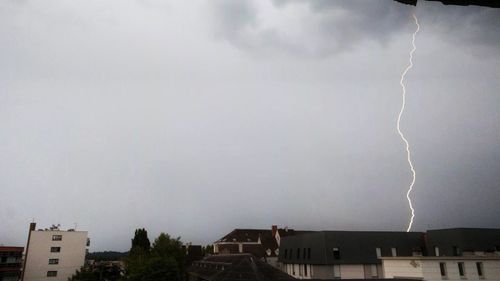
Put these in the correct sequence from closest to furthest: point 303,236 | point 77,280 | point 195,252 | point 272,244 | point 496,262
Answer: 1. point 496,262
2. point 77,280
3. point 303,236
4. point 272,244
5. point 195,252

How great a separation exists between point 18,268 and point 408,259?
69.2 metres

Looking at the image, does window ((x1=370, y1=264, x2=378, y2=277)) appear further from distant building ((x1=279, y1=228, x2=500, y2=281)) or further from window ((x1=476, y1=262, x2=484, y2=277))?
window ((x1=476, y1=262, x2=484, y2=277))

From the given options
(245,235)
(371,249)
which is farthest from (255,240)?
(371,249)

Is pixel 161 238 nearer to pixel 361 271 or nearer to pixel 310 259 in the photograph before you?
pixel 310 259

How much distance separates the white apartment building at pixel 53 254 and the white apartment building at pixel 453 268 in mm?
58113

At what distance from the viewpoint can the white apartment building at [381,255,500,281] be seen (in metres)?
31.2

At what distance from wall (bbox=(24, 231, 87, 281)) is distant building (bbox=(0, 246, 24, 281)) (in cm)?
417

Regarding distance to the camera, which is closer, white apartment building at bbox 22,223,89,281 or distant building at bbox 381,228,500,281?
distant building at bbox 381,228,500,281

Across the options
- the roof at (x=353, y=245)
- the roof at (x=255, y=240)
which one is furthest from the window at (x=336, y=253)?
the roof at (x=255, y=240)

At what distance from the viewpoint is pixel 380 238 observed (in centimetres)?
5103

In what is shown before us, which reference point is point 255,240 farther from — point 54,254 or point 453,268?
point 453,268

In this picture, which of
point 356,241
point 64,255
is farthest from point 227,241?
point 356,241

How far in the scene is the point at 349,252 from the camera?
48.0 meters

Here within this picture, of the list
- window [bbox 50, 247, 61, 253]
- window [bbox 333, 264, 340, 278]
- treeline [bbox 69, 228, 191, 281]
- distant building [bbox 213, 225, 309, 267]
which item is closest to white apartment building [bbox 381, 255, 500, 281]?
Answer: window [bbox 333, 264, 340, 278]
